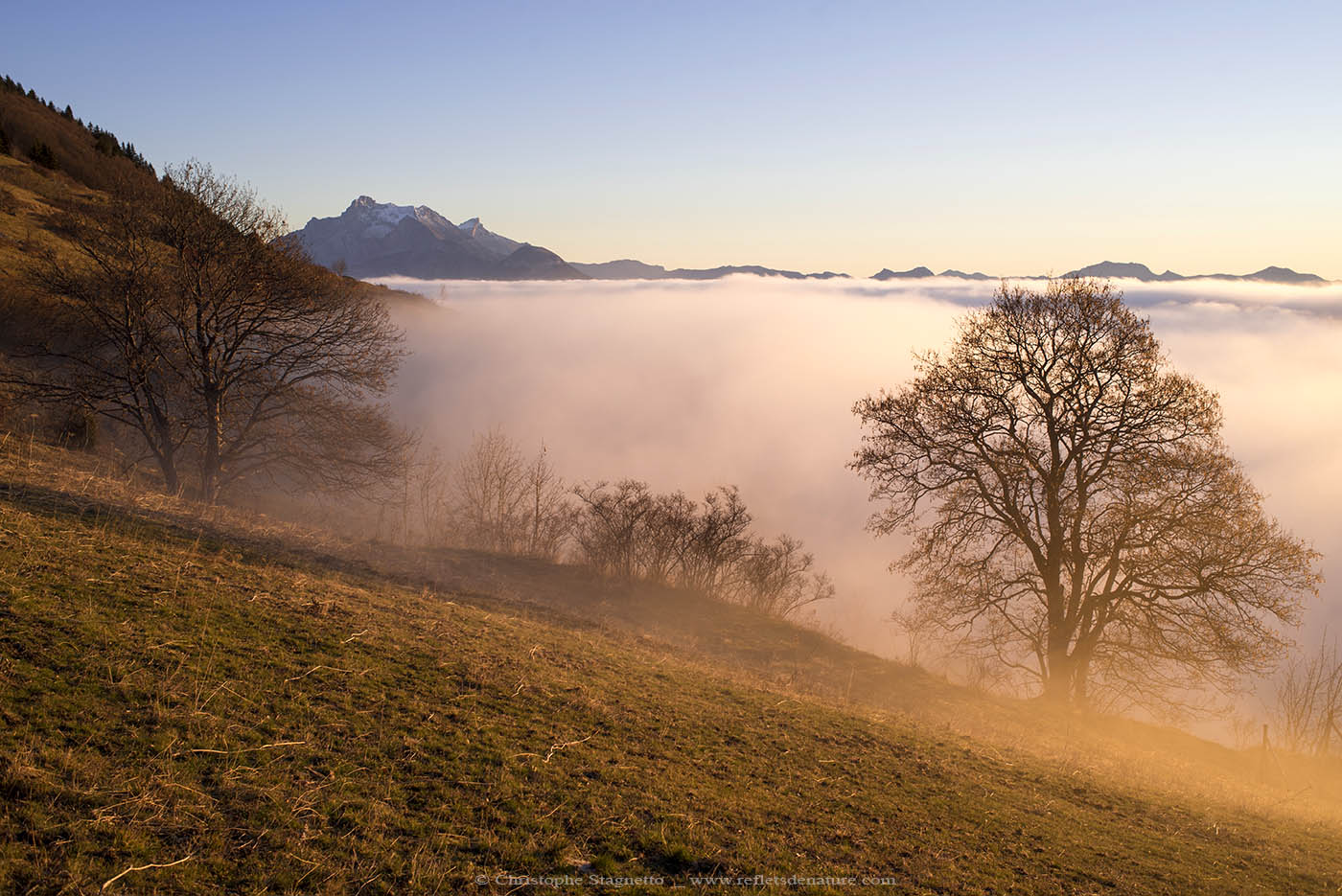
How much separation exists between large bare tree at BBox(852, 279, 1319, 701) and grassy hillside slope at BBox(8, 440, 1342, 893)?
28.3ft

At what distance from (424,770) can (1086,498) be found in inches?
823

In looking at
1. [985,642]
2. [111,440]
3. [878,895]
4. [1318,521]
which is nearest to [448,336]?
[111,440]

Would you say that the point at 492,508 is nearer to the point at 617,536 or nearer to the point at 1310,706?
the point at 617,536

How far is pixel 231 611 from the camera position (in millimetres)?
10031

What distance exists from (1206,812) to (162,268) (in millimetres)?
31011

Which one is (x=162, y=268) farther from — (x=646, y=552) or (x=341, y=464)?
(x=646, y=552)

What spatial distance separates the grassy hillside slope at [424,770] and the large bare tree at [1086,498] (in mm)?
8635

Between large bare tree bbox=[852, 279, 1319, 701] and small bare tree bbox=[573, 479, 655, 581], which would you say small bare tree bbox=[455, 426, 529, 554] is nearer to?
small bare tree bbox=[573, 479, 655, 581]

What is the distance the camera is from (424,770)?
7.23 m

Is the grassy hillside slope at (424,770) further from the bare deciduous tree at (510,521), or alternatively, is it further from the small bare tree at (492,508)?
the small bare tree at (492,508)

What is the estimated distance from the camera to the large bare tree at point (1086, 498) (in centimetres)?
1936

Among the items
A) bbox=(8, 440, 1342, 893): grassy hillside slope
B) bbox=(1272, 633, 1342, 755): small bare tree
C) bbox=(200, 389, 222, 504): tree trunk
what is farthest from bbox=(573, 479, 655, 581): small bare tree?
bbox=(1272, 633, 1342, 755): small bare tree

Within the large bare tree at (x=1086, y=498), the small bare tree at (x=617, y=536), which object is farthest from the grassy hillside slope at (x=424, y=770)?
the small bare tree at (x=617, y=536)

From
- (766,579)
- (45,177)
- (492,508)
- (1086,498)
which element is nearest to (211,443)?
(766,579)
